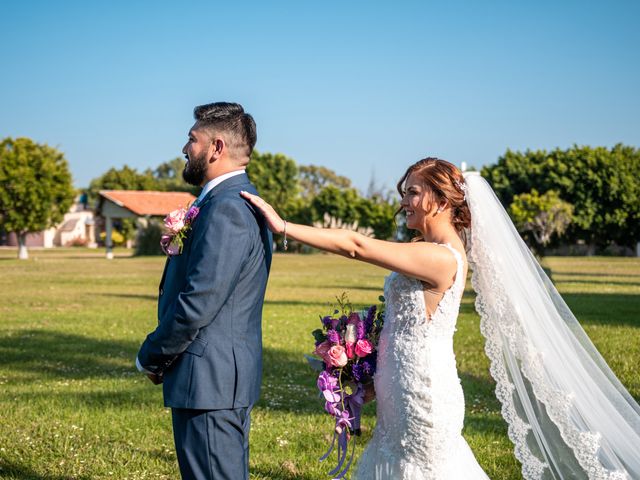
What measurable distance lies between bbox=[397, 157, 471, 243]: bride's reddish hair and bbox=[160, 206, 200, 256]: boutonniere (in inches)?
49.3

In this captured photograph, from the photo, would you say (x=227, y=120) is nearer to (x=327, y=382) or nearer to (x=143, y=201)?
(x=327, y=382)

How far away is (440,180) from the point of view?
420cm

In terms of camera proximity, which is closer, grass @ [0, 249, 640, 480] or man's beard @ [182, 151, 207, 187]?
man's beard @ [182, 151, 207, 187]

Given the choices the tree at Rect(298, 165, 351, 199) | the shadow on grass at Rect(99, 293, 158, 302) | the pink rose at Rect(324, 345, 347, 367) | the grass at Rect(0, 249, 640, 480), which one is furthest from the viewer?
the tree at Rect(298, 165, 351, 199)

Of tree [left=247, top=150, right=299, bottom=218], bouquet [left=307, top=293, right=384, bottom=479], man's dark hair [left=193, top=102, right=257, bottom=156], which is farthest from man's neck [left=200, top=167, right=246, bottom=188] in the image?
tree [left=247, top=150, right=299, bottom=218]

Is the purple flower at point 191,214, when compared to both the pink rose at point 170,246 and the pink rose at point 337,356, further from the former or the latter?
the pink rose at point 337,356

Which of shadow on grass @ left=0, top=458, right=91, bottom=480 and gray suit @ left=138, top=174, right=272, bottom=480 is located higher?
gray suit @ left=138, top=174, right=272, bottom=480

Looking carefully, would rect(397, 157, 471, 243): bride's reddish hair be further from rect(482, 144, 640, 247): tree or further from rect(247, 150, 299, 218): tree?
rect(247, 150, 299, 218): tree

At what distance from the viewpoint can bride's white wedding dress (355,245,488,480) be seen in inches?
163

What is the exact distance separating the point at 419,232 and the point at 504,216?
2.03 ft

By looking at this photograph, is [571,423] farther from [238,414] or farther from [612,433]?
[238,414]

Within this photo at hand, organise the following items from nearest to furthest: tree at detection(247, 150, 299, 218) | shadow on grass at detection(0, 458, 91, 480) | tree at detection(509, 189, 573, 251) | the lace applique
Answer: the lace applique
shadow on grass at detection(0, 458, 91, 480)
tree at detection(509, 189, 573, 251)
tree at detection(247, 150, 299, 218)

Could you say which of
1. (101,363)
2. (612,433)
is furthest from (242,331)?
(101,363)

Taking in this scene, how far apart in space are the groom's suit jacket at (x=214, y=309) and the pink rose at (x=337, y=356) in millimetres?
522
